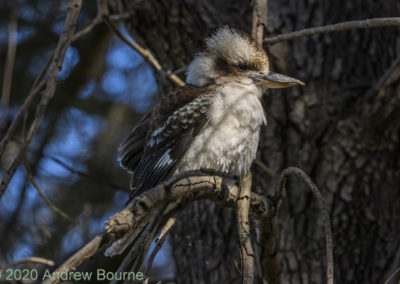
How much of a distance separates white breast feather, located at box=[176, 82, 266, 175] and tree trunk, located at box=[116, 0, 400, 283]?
479 mm

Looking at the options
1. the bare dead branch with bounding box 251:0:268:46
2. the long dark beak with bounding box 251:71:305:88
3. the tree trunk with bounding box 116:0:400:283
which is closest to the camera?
the bare dead branch with bounding box 251:0:268:46

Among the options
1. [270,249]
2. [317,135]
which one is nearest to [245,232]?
[270,249]

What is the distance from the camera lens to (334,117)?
3072 mm

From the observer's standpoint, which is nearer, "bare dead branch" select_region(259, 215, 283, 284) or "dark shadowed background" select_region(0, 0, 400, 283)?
"bare dead branch" select_region(259, 215, 283, 284)

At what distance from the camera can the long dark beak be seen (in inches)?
102

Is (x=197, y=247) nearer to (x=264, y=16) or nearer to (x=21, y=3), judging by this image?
(x=264, y=16)

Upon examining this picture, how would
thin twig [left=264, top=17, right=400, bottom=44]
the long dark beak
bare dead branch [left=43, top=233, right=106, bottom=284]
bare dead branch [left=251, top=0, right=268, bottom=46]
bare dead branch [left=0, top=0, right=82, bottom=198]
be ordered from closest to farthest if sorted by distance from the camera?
1. bare dead branch [left=43, top=233, right=106, bottom=284]
2. thin twig [left=264, top=17, right=400, bottom=44]
3. bare dead branch [left=0, top=0, right=82, bottom=198]
4. bare dead branch [left=251, top=0, right=268, bottom=46]
5. the long dark beak

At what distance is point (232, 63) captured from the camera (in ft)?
9.28

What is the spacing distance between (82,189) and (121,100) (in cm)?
82

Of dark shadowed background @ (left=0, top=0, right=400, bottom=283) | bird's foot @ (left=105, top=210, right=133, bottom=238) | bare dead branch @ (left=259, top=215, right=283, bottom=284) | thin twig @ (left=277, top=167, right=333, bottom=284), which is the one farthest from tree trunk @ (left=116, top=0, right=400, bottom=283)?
bird's foot @ (left=105, top=210, right=133, bottom=238)

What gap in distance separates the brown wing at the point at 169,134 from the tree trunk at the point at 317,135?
1.45 ft

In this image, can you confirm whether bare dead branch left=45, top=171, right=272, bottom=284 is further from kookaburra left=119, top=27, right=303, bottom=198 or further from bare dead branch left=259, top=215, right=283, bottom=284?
kookaburra left=119, top=27, right=303, bottom=198

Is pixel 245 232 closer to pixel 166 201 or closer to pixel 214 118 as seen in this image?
pixel 166 201

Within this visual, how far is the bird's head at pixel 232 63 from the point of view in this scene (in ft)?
8.96
